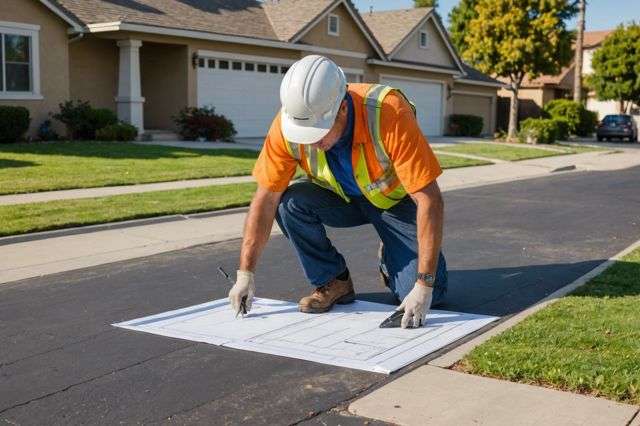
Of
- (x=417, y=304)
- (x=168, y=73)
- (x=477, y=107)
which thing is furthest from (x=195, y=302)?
(x=477, y=107)

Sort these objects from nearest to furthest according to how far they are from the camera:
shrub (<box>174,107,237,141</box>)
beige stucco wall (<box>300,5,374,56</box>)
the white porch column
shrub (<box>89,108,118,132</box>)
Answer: shrub (<box>89,108,118,132</box>) < the white porch column < shrub (<box>174,107,237,141</box>) < beige stucco wall (<box>300,5,374,56</box>)

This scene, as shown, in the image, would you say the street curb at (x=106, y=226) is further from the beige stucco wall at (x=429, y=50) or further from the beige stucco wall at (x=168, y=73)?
the beige stucco wall at (x=429, y=50)

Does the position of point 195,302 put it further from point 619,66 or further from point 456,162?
point 619,66

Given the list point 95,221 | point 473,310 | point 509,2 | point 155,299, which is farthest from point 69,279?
point 509,2

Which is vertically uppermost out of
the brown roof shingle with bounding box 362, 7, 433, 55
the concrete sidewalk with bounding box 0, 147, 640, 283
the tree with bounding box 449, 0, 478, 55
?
the tree with bounding box 449, 0, 478, 55

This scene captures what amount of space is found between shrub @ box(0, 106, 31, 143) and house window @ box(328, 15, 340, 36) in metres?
13.5

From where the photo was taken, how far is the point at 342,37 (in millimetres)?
30781

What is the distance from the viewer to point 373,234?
966 cm

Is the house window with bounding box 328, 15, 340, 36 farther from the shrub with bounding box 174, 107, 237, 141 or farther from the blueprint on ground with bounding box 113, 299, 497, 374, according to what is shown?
the blueprint on ground with bounding box 113, 299, 497, 374

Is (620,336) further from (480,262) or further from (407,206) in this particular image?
(480,262)

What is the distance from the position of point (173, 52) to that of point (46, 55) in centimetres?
442

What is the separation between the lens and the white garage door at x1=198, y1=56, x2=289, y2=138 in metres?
25.1

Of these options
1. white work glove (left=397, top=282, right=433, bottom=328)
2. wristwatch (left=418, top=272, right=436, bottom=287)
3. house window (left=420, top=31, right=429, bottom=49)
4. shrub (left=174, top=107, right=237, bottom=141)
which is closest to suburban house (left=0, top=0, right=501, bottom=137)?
shrub (left=174, top=107, right=237, bottom=141)

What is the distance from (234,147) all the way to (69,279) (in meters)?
15.4
